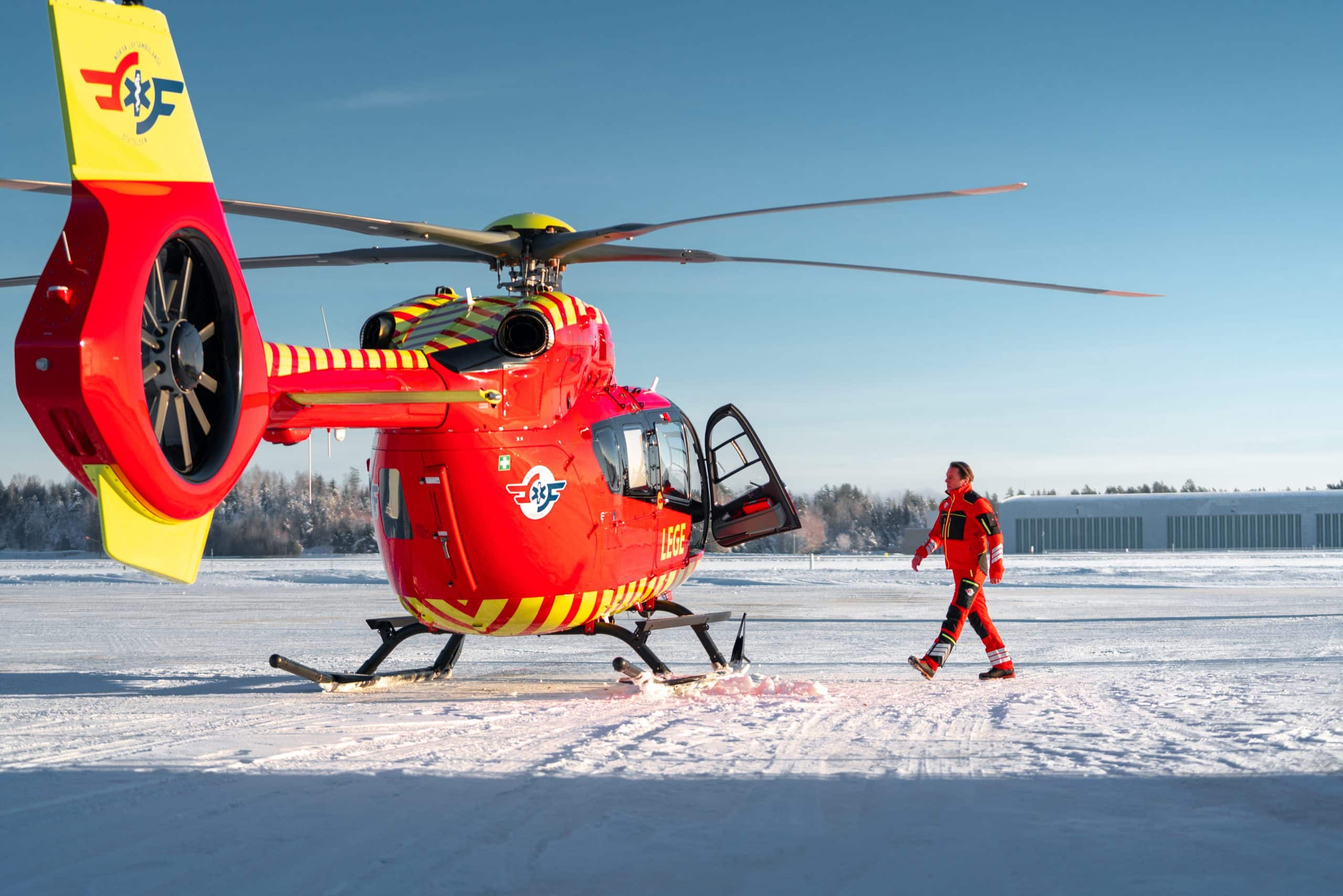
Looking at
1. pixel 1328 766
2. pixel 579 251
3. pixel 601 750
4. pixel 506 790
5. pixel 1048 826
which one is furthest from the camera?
pixel 579 251

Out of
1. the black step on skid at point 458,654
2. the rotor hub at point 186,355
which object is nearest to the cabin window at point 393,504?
the black step on skid at point 458,654

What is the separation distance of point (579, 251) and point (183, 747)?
4901 mm

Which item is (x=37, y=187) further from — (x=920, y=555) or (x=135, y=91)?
(x=920, y=555)

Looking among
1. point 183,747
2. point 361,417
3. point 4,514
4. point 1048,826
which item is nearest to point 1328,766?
point 1048,826

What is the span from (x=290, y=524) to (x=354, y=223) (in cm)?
8398

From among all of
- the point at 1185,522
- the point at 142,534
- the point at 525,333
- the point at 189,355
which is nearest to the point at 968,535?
the point at 525,333

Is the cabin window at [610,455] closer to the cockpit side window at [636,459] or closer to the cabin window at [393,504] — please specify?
the cockpit side window at [636,459]

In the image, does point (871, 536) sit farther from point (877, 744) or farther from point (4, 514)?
point (877, 744)

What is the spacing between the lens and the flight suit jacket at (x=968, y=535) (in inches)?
386

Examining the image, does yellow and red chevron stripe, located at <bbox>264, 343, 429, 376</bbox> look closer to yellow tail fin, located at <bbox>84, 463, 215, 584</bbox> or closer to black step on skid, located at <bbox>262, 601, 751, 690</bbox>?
yellow tail fin, located at <bbox>84, 463, 215, 584</bbox>

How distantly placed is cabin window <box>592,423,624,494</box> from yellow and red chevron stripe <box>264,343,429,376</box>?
1762 millimetres

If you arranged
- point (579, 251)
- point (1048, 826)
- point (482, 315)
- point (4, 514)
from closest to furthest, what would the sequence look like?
point (1048, 826)
point (482, 315)
point (579, 251)
point (4, 514)

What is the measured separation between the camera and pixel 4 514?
92.8 metres

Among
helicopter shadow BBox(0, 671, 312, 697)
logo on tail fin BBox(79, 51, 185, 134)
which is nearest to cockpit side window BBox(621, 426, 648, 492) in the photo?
helicopter shadow BBox(0, 671, 312, 697)
